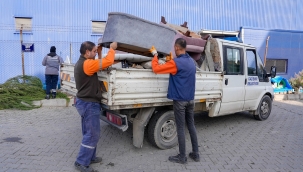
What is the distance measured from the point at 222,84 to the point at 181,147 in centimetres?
194

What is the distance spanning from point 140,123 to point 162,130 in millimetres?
516

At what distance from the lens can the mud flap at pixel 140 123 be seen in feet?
13.5

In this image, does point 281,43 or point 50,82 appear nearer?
point 50,82

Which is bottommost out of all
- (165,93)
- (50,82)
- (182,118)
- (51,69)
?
(182,118)

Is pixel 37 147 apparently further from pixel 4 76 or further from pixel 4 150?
pixel 4 76

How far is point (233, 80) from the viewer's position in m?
5.42

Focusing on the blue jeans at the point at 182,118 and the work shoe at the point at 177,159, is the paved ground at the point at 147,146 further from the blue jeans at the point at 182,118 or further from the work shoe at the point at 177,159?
the blue jeans at the point at 182,118

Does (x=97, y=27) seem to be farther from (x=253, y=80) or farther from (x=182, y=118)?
(x=182, y=118)

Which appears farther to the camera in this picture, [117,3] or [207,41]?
[117,3]

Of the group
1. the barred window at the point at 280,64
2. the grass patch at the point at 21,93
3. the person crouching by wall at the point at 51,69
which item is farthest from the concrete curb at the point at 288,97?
the person crouching by wall at the point at 51,69

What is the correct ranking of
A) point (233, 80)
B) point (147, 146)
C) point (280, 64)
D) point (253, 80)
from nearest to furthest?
point (147, 146) → point (233, 80) → point (253, 80) → point (280, 64)

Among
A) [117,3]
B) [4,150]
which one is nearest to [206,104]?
[4,150]

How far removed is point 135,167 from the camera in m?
3.74

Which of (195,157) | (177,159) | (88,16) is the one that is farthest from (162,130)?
(88,16)
